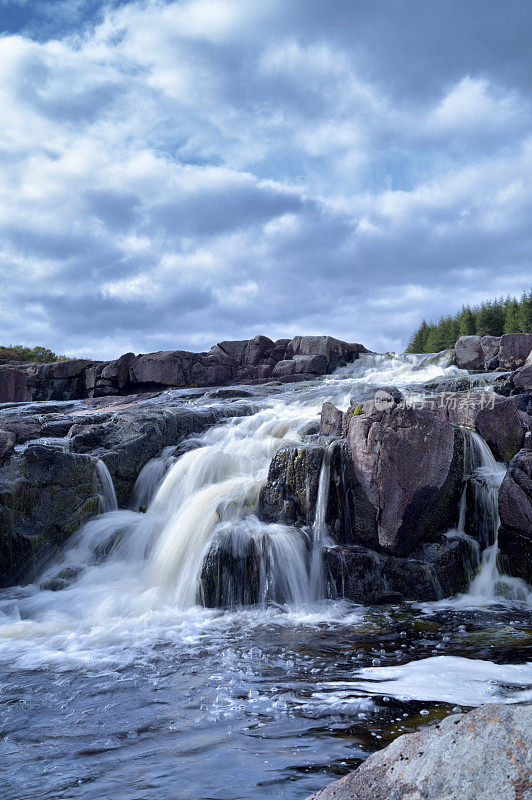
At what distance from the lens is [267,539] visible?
31.9 ft

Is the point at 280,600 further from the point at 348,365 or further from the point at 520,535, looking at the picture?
the point at 348,365

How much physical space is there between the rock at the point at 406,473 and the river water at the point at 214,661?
3.16 ft

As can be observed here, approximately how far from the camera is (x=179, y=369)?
131 feet

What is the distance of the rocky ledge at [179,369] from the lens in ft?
129

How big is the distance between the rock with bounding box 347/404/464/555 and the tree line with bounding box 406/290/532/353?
177 ft

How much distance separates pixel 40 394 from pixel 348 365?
22.2 m

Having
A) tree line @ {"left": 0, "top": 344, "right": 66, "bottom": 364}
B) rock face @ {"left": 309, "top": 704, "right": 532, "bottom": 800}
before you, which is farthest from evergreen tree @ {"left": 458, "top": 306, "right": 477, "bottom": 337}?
rock face @ {"left": 309, "top": 704, "right": 532, "bottom": 800}

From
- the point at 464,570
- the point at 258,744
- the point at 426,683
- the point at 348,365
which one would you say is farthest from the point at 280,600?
the point at 348,365

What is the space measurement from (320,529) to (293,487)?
3.06 ft

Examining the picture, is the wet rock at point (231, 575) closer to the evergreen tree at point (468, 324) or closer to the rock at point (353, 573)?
the rock at point (353, 573)

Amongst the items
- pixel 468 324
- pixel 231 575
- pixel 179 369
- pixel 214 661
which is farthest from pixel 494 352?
pixel 468 324

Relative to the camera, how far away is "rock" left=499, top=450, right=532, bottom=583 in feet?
31.9

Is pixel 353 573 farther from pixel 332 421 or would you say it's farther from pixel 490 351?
pixel 490 351

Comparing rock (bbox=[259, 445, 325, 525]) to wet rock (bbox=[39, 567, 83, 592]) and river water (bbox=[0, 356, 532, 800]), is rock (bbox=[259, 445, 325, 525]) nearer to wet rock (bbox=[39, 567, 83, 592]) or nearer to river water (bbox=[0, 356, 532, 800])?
river water (bbox=[0, 356, 532, 800])
